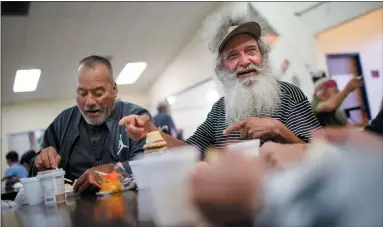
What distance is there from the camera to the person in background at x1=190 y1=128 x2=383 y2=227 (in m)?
0.30

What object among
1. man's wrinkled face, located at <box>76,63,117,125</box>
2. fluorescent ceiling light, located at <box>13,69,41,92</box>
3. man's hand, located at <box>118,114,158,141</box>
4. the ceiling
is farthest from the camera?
fluorescent ceiling light, located at <box>13,69,41,92</box>

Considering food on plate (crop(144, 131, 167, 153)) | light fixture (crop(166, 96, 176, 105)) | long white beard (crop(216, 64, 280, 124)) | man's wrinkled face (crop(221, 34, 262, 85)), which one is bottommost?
food on plate (crop(144, 131, 167, 153))

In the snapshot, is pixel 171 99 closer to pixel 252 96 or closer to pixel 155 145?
pixel 252 96

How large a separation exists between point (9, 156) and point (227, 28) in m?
4.97

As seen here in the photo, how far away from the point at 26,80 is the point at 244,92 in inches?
282

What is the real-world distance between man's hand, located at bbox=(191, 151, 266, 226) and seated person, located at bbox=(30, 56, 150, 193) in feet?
4.30

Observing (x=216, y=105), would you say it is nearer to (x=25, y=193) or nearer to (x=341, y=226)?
(x=25, y=193)

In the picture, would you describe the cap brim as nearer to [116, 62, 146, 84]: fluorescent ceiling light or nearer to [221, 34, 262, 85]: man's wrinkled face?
[221, 34, 262, 85]: man's wrinkled face

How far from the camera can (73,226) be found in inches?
24.2

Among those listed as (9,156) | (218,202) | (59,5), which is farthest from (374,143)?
(9,156)

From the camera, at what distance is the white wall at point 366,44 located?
18.6 feet

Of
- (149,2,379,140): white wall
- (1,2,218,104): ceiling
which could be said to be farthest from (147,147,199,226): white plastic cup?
(1,2,218,104): ceiling

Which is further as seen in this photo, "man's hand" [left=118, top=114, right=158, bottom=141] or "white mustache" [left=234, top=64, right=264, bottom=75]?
"white mustache" [left=234, top=64, right=264, bottom=75]

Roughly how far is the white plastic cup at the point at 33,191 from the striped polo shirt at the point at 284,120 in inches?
26.8
